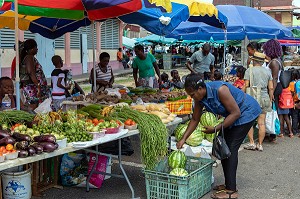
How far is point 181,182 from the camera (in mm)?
4625

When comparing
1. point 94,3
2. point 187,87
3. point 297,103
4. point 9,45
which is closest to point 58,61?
point 94,3

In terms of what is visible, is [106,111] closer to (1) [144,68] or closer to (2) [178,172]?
(2) [178,172]

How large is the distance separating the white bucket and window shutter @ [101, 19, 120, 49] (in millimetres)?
22375

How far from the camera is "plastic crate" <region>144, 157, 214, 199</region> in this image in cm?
466

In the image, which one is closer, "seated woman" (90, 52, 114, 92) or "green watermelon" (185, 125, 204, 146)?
"green watermelon" (185, 125, 204, 146)

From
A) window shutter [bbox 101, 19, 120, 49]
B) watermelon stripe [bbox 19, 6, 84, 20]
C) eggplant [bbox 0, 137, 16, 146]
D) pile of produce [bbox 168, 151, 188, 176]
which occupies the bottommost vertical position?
pile of produce [bbox 168, 151, 188, 176]

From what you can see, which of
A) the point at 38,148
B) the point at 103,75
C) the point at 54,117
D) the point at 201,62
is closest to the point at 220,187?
the point at 54,117

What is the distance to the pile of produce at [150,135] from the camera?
5145 mm

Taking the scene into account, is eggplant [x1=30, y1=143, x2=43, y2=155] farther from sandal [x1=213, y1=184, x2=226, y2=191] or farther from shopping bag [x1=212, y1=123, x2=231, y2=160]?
sandal [x1=213, y1=184, x2=226, y2=191]

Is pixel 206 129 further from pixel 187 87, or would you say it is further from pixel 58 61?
pixel 58 61

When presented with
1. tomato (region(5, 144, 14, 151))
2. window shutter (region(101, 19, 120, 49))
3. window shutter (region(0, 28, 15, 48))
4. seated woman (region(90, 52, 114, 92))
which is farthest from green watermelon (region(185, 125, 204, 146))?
window shutter (region(101, 19, 120, 49))

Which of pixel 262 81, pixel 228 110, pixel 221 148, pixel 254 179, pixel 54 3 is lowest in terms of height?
pixel 254 179

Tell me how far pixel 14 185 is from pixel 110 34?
941 inches

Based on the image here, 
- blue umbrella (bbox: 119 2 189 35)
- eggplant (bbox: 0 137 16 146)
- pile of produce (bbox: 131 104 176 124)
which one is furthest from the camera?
blue umbrella (bbox: 119 2 189 35)
